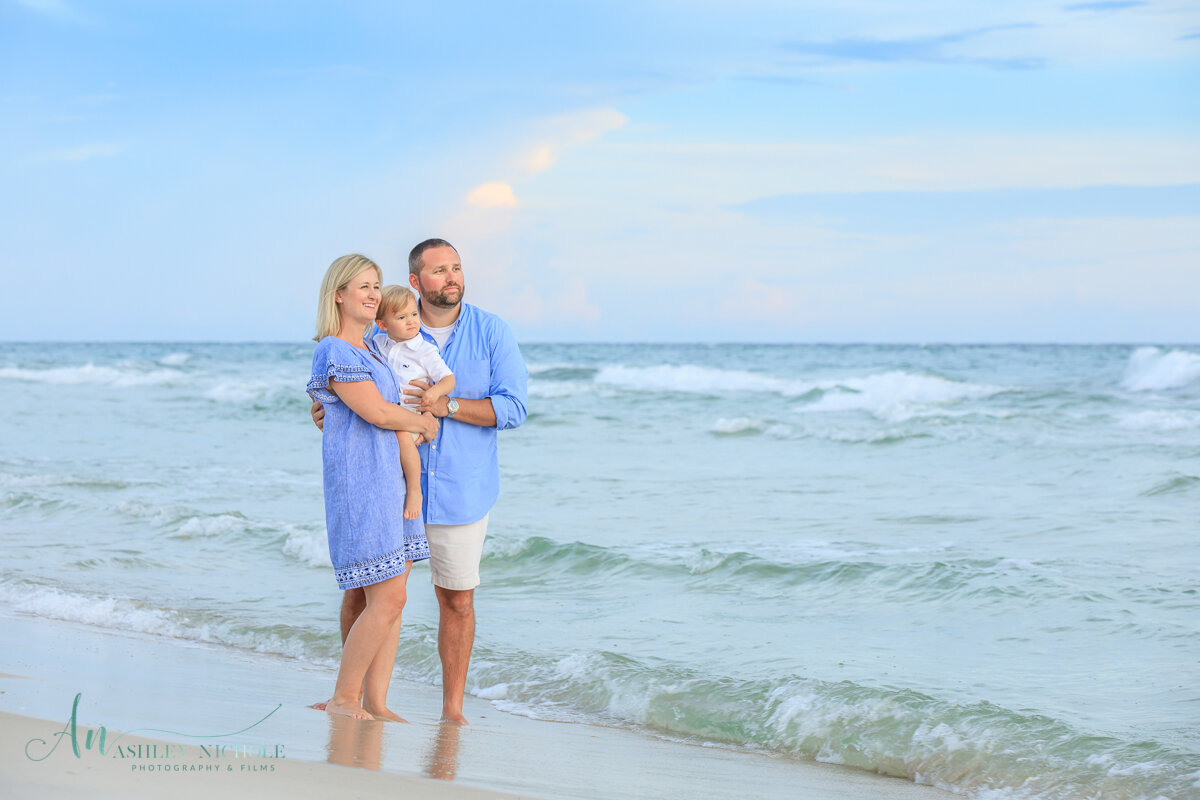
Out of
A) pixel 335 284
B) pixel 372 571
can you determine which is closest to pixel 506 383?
pixel 335 284

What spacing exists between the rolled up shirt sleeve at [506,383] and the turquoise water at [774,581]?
1.55 meters

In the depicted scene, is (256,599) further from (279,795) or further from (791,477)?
(791,477)

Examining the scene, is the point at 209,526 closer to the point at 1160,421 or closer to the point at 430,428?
the point at 430,428

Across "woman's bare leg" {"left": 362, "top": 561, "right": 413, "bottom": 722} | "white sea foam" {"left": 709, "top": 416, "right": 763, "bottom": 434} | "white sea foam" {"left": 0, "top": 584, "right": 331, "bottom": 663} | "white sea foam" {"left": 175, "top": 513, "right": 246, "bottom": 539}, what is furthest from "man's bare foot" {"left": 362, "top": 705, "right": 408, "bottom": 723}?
"white sea foam" {"left": 709, "top": 416, "right": 763, "bottom": 434}

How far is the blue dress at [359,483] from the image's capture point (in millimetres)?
3746

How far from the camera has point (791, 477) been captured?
1182 cm

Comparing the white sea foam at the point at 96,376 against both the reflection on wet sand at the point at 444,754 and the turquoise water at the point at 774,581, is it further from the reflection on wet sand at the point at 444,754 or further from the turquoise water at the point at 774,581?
the reflection on wet sand at the point at 444,754

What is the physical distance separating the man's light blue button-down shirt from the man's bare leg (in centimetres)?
43

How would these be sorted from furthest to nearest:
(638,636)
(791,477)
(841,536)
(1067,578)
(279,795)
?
(791,477) → (841,536) → (1067,578) → (638,636) → (279,795)

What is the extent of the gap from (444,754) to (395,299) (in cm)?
159

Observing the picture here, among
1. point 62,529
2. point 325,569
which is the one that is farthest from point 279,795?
point 62,529

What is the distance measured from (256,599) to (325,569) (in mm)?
868

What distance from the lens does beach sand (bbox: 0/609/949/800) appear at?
2.87m

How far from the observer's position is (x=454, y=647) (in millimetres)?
4379
